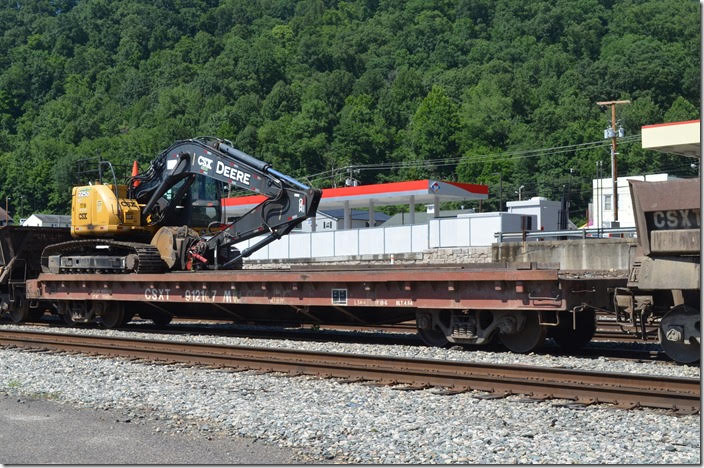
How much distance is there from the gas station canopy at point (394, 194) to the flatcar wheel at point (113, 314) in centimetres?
1950

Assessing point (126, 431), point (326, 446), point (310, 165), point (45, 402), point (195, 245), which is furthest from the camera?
point (310, 165)

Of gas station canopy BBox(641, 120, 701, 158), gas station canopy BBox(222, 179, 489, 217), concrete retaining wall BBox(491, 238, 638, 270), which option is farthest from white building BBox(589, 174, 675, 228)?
concrete retaining wall BBox(491, 238, 638, 270)

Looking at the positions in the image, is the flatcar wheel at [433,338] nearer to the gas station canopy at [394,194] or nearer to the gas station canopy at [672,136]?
the gas station canopy at [672,136]

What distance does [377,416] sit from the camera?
8.81 meters

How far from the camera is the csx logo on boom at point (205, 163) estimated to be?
1803 cm

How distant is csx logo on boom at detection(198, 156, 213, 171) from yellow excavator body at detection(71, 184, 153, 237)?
5.97 feet

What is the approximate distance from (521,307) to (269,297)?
4.84 m

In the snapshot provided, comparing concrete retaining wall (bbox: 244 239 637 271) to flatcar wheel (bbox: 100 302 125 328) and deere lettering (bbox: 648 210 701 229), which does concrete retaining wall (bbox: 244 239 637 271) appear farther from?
deere lettering (bbox: 648 210 701 229)

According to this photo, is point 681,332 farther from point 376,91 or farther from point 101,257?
point 376,91

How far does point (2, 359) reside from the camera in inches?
548

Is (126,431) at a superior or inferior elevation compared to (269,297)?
inferior

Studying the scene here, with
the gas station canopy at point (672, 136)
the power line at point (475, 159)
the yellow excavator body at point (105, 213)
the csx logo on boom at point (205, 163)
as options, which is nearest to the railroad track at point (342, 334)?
the yellow excavator body at point (105, 213)

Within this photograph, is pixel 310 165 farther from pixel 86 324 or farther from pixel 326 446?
pixel 326 446

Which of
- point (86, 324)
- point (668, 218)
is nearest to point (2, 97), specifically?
point (86, 324)
